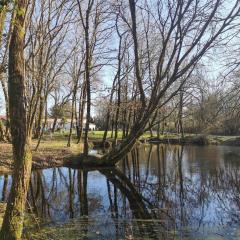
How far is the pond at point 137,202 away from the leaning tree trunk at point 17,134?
2.07ft

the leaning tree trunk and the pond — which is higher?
the leaning tree trunk

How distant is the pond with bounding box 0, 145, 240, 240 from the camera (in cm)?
1038

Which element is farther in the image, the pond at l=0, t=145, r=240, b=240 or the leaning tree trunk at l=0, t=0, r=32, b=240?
the pond at l=0, t=145, r=240, b=240

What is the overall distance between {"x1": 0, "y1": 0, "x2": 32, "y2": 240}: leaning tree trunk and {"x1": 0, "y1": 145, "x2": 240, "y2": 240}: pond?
2.07 feet

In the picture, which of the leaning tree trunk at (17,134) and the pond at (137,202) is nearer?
the leaning tree trunk at (17,134)

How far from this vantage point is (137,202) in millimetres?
14883

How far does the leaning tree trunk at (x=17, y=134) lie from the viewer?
6.93 meters

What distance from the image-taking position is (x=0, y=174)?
20.7m

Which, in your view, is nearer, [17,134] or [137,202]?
[17,134]

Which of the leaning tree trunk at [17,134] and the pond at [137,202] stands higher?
the leaning tree trunk at [17,134]

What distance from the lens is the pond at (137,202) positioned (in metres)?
10.4

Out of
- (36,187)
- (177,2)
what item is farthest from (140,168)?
(177,2)

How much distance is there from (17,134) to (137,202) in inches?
346

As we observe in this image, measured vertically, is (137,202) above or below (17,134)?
below
